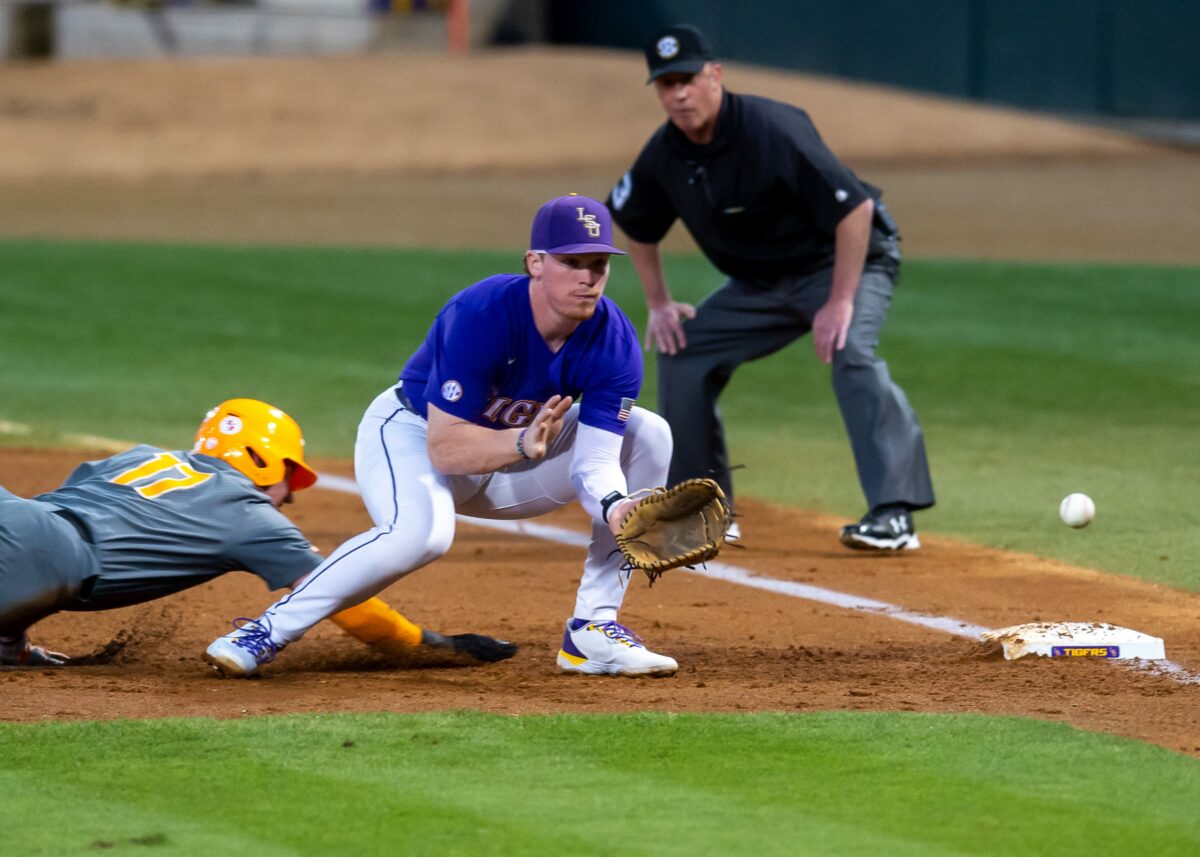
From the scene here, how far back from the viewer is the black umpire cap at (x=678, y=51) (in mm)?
6781

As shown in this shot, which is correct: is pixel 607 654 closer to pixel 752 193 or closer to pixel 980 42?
pixel 752 193

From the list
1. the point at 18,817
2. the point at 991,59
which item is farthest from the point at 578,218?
the point at 991,59

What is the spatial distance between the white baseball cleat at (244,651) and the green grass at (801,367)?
3278 millimetres

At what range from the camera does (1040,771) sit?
13.4 ft

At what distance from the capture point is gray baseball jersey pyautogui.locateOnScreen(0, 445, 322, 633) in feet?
16.3

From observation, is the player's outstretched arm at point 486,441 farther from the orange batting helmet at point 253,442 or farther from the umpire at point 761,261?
the umpire at point 761,261

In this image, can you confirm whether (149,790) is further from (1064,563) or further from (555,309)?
(1064,563)

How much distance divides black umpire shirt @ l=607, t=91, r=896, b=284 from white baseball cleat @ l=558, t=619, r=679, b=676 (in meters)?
2.39

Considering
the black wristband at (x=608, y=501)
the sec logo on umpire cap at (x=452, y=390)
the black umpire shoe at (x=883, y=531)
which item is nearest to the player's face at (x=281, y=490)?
the sec logo on umpire cap at (x=452, y=390)

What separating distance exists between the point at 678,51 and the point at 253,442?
2376mm

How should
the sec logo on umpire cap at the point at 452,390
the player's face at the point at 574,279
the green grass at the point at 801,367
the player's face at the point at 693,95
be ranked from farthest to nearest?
the green grass at the point at 801,367 < the player's face at the point at 693,95 < the sec logo on umpire cap at the point at 452,390 < the player's face at the point at 574,279

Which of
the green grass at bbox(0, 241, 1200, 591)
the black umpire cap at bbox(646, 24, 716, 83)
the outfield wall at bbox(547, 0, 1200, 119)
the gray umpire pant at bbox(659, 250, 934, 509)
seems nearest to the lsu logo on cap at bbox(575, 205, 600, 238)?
the black umpire cap at bbox(646, 24, 716, 83)

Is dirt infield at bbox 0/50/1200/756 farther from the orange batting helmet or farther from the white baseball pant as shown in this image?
the orange batting helmet

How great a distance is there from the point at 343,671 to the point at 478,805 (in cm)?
159
